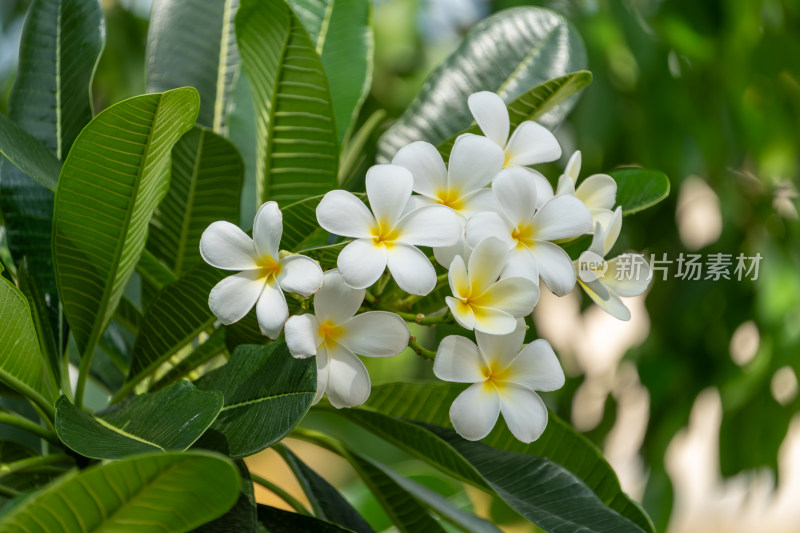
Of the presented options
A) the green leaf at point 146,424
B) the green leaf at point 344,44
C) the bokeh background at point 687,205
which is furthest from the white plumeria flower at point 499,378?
the bokeh background at point 687,205

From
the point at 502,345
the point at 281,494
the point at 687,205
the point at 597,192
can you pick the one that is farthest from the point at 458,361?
the point at 687,205

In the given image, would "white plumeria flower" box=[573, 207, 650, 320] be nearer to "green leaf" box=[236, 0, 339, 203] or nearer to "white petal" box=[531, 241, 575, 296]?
"white petal" box=[531, 241, 575, 296]

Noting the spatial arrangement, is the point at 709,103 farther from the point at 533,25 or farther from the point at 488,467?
the point at 488,467

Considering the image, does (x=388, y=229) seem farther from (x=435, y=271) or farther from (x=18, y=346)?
(x=18, y=346)

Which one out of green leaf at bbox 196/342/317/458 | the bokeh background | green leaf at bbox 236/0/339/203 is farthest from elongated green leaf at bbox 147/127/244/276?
the bokeh background

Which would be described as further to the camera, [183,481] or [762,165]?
Result: [762,165]

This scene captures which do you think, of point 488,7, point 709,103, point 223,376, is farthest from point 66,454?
point 488,7

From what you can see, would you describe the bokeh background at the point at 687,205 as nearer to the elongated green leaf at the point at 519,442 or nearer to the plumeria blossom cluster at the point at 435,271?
the elongated green leaf at the point at 519,442
